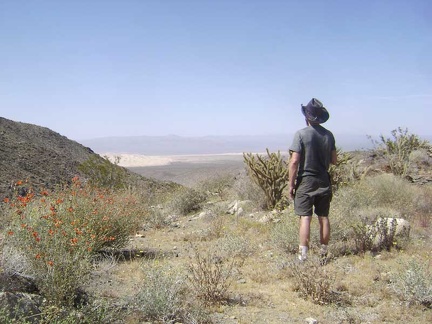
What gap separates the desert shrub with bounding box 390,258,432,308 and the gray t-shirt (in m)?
1.56

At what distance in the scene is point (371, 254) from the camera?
5730 mm

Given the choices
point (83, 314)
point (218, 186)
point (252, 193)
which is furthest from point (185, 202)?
point (83, 314)

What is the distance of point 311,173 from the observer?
211 inches

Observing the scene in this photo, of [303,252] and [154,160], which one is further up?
[303,252]

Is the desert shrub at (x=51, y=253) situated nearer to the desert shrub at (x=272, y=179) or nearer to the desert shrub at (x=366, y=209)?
the desert shrub at (x=366, y=209)

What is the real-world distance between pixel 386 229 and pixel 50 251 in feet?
14.3

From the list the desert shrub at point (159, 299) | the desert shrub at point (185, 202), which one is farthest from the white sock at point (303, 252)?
the desert shrub at point (185, 202)

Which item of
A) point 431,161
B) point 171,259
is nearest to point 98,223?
point 171,259

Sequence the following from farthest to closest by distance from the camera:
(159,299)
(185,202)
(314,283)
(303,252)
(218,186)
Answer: (218,186)
(185,202)
(303,252)
(314,283)
(159,299)

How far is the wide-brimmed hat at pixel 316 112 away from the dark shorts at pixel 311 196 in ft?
2.52

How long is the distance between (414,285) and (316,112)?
2353 millimetres

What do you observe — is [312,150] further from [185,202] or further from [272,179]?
[185,202]

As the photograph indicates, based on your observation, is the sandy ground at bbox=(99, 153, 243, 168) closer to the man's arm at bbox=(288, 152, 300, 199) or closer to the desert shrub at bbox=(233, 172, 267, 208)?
the desert shrub at bbox=(233, 172, 267, 208)

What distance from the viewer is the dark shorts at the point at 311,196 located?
5.32 metres
